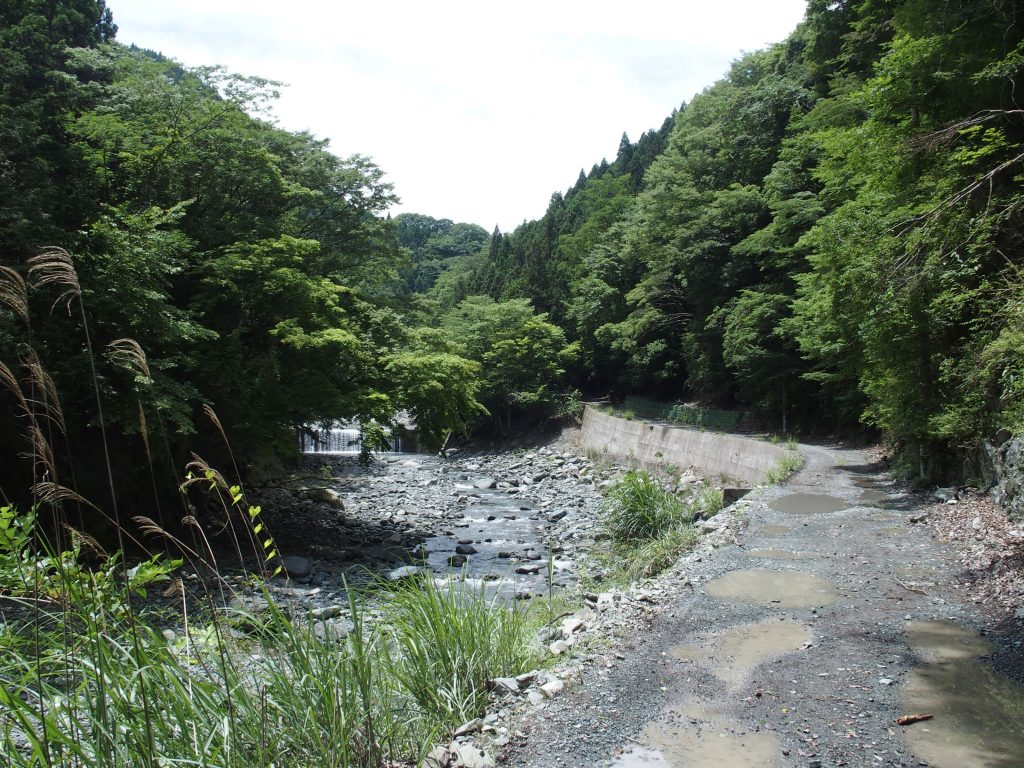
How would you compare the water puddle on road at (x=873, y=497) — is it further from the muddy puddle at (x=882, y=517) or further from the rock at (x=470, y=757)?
the rock at (x=470, y=757)

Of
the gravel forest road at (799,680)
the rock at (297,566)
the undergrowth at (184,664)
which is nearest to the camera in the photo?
the undergrowth at (184,664)

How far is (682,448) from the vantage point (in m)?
22.6

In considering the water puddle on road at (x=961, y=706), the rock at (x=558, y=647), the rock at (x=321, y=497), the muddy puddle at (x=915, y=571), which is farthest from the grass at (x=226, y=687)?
the rock at (x=321, y=497)

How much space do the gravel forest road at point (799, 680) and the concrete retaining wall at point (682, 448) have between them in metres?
10.3

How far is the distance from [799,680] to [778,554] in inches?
141

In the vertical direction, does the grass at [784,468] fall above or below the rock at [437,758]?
above

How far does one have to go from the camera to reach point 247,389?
42.3 ft

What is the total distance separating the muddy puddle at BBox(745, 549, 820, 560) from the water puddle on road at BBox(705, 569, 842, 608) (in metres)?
0.58

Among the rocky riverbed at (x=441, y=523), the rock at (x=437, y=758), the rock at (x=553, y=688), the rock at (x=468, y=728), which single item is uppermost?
the rock at (x=437, y=758)

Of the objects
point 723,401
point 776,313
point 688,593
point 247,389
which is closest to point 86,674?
point 688,593

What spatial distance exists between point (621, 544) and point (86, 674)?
9897 mm

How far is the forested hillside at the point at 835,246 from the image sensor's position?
9.30 metres

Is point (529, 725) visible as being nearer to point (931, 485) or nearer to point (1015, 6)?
point (931, 485)

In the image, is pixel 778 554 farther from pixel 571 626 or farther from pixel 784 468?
pixel 784 468
